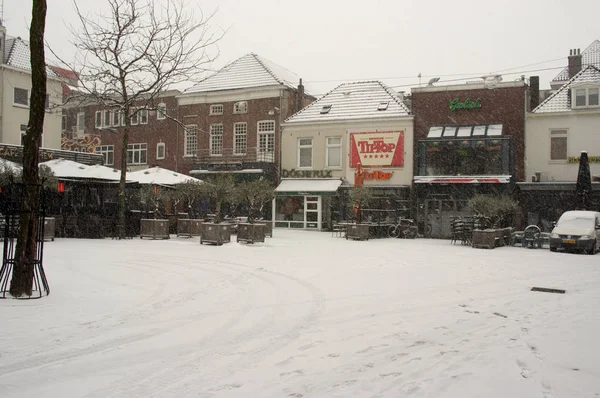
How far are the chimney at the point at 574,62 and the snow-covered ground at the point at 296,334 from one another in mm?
24526

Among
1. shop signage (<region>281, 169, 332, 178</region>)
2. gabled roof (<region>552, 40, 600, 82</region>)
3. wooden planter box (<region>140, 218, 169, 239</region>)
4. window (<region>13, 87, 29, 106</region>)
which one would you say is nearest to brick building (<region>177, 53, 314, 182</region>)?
shop signage (<region>281, 169, 332, 178</region>)

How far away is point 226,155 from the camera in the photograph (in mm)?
33625

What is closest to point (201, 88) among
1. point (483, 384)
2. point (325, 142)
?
point (325, 142)

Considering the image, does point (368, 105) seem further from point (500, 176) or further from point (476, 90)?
point (500, 176)

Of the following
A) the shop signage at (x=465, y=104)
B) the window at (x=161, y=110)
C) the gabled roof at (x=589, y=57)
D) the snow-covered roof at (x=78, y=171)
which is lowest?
the snow-covered roof at (x=78, y=171)

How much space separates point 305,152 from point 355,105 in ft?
13.4

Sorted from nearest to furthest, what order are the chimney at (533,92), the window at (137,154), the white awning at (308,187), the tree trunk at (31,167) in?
the tree trunk at (31,167), the chimney at (533,92), the white awning at (308,187), the window at (137,154)

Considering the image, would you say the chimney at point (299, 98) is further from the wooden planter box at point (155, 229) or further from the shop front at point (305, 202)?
the wooden planter box at point (155, 229)

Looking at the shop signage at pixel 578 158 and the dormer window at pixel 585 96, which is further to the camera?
the dormer window at pixel 585 96

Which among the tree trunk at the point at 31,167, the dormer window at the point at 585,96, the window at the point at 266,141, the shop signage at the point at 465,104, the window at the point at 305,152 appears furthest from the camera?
the window at the point at 266,141

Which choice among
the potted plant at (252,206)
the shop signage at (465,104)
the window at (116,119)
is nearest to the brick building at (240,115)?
the window at (116,119)

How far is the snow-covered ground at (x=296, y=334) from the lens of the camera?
4539mm

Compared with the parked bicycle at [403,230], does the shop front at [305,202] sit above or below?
above

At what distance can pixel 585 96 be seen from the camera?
26.2 metres
